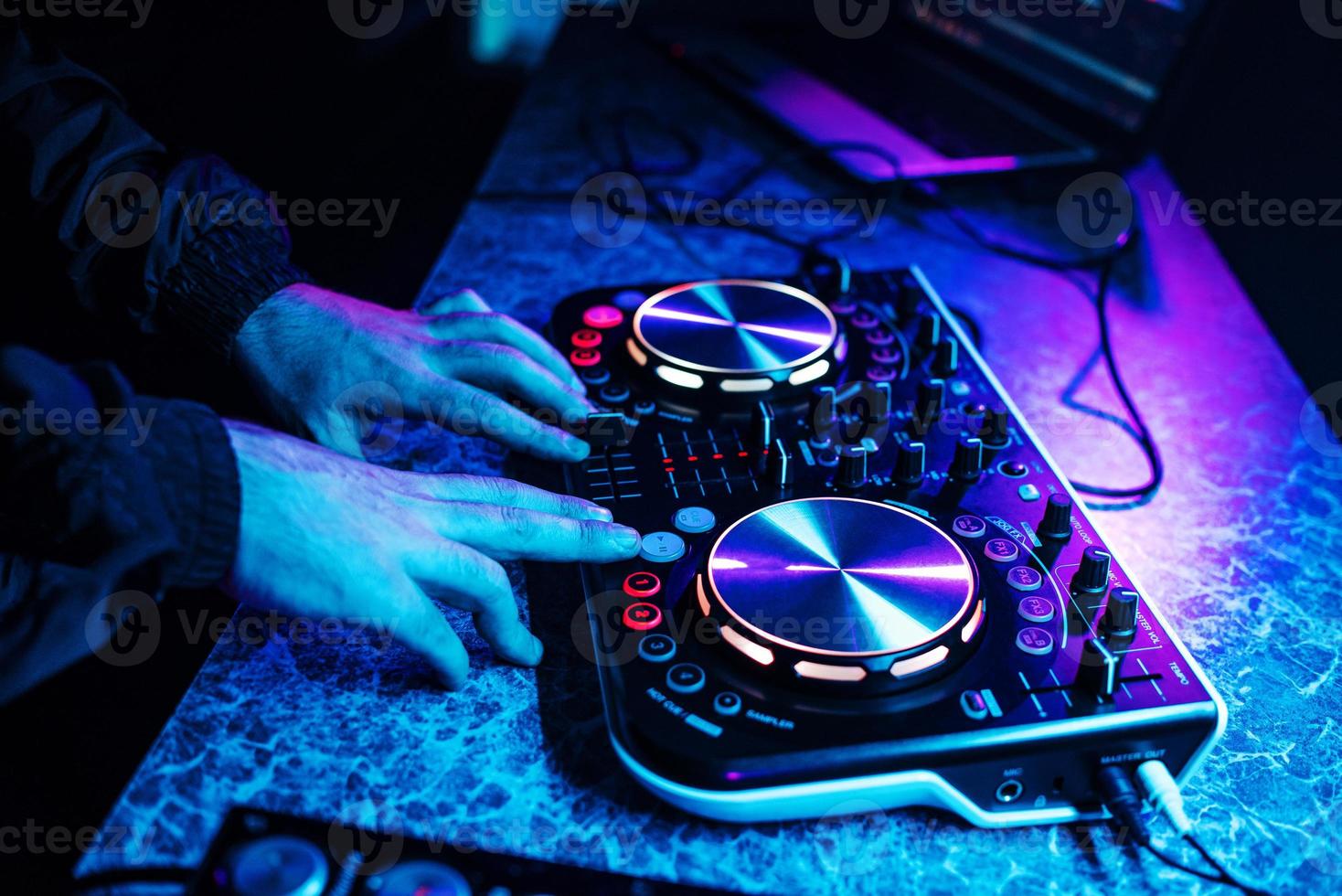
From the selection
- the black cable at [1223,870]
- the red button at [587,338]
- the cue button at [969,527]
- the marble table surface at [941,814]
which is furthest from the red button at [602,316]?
the black cable at [1223,870]

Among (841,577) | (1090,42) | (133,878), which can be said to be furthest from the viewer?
(1090,42)

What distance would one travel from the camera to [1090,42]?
4.04ft

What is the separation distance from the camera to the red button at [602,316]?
93cm

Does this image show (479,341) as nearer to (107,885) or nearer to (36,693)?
(107,885)

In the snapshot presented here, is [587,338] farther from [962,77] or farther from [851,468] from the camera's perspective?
[962,77]

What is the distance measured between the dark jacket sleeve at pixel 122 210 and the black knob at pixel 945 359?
572 millimetres

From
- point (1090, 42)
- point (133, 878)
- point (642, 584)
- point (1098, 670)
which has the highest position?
point (1090, 42)

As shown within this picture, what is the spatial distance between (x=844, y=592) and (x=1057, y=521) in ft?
0.57

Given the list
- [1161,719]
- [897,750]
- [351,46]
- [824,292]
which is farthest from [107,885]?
[351,46]

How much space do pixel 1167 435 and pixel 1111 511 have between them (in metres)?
0.15

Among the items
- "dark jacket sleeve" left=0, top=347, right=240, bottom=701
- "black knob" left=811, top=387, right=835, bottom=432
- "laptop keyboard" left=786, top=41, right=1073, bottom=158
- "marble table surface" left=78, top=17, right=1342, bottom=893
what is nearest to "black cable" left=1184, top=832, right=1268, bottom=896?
"marble table surface" left=78, top=17, right=1342, bottom=893

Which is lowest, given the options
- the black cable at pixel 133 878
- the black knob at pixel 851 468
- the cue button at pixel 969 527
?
the black cable at pixel 133 878

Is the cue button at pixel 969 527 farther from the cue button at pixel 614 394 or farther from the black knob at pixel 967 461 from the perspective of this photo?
the cue button at pixel 614 394

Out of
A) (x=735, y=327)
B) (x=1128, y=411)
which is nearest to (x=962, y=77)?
(x=1128, y=411)
